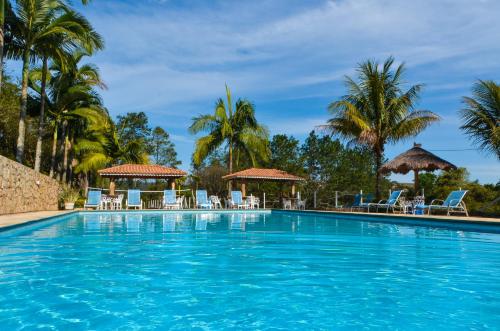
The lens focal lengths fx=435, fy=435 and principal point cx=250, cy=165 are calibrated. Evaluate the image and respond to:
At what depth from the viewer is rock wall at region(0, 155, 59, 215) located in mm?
10664

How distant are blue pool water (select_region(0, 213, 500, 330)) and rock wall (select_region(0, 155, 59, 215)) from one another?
4270 mm

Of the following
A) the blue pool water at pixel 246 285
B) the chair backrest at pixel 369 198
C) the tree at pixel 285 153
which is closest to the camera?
the blue pool water at pixel 246 285

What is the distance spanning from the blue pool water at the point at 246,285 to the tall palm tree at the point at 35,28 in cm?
894

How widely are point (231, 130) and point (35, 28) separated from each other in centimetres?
1160

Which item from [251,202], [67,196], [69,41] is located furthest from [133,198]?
[69,41]

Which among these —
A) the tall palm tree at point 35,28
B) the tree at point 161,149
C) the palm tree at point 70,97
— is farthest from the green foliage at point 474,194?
the tree at point 161,149

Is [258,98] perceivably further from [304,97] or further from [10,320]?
[10,320]

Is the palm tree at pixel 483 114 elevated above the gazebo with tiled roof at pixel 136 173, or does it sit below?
above

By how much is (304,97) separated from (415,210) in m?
14.5

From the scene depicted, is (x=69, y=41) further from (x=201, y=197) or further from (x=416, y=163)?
(x=416, y=163)

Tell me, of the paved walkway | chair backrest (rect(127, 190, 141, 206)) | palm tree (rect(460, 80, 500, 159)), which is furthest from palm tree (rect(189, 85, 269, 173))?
the paved walkway

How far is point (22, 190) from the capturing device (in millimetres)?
12344

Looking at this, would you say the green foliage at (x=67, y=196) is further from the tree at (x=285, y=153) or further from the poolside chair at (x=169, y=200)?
the tree at (x=285, y=153)

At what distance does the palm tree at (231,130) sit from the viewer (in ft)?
79.1
